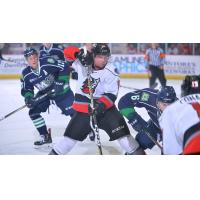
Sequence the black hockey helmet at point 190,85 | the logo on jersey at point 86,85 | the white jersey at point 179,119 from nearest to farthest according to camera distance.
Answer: the white jersey at point 179,119, the black hockey helmet at point 190,85, the logo on jersey at point 86,85

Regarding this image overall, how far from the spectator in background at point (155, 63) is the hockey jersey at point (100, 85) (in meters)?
0.26

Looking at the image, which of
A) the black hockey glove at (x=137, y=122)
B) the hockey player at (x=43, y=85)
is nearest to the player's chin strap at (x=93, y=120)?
the hockey player at (x=43, y=85)

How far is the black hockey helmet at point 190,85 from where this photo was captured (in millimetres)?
2338

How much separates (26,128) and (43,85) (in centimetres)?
34

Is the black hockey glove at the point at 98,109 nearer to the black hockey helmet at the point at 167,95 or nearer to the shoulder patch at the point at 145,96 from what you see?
the shoulder patch at the point at 145,96

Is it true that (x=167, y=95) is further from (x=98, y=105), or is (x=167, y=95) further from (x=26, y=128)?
(x=26, y=128)

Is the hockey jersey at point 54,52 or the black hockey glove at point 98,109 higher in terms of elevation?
the hockey jersey at point 54,52

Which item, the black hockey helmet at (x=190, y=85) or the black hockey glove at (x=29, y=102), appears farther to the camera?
the black hockey glove at (x=29, y=102)

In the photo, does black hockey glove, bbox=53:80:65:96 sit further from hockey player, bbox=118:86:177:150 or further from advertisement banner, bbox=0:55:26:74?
hockey player, bbox=118:86:177:150

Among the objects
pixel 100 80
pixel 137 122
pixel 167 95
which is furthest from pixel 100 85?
Result: pixel 167 95
